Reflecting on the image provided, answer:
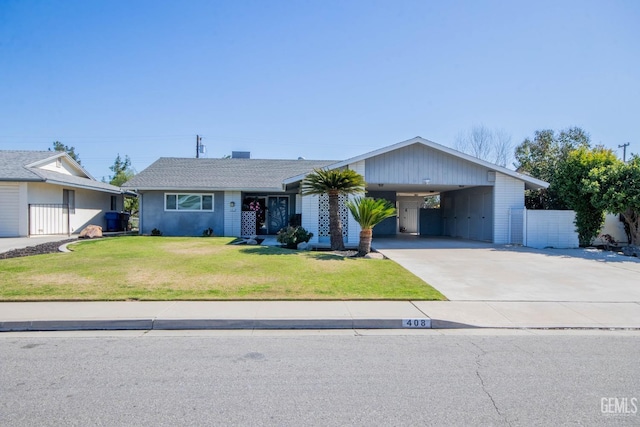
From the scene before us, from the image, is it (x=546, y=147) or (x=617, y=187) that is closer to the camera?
(x=617, y=187)

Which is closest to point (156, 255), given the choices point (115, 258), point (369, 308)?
point (115, 258)

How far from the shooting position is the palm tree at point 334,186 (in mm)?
14297

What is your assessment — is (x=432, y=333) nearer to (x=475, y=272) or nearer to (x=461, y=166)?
(x=475, y=272)

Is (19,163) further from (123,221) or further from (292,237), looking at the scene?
(292,237)

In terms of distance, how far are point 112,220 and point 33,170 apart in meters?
5.54

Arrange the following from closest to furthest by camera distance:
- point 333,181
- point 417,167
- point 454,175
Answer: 1. point 333,181
2. point 417,167
3. point 454,175

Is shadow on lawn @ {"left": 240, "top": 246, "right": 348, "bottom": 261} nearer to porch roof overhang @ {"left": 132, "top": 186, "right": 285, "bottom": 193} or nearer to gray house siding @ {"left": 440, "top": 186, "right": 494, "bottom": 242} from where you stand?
porch roof overhang @ {"left": 132, "top": 186, "right": 285, "bottom": 193}

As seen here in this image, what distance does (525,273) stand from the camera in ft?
34.9

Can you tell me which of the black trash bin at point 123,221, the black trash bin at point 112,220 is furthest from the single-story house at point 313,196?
the black trash bin at point 123,221

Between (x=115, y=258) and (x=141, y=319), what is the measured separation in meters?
6.29

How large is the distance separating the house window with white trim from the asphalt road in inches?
603

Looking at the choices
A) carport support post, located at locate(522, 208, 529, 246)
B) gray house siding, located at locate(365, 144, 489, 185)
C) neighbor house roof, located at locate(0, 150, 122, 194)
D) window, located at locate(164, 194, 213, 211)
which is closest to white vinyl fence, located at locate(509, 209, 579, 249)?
carport support post, located at locate(522, 208, 529, 246)

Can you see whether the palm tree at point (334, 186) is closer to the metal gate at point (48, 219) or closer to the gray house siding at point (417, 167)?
the gray house siding at point (417, 167)

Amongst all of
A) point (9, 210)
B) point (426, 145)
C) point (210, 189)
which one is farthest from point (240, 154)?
point (426, 145)
